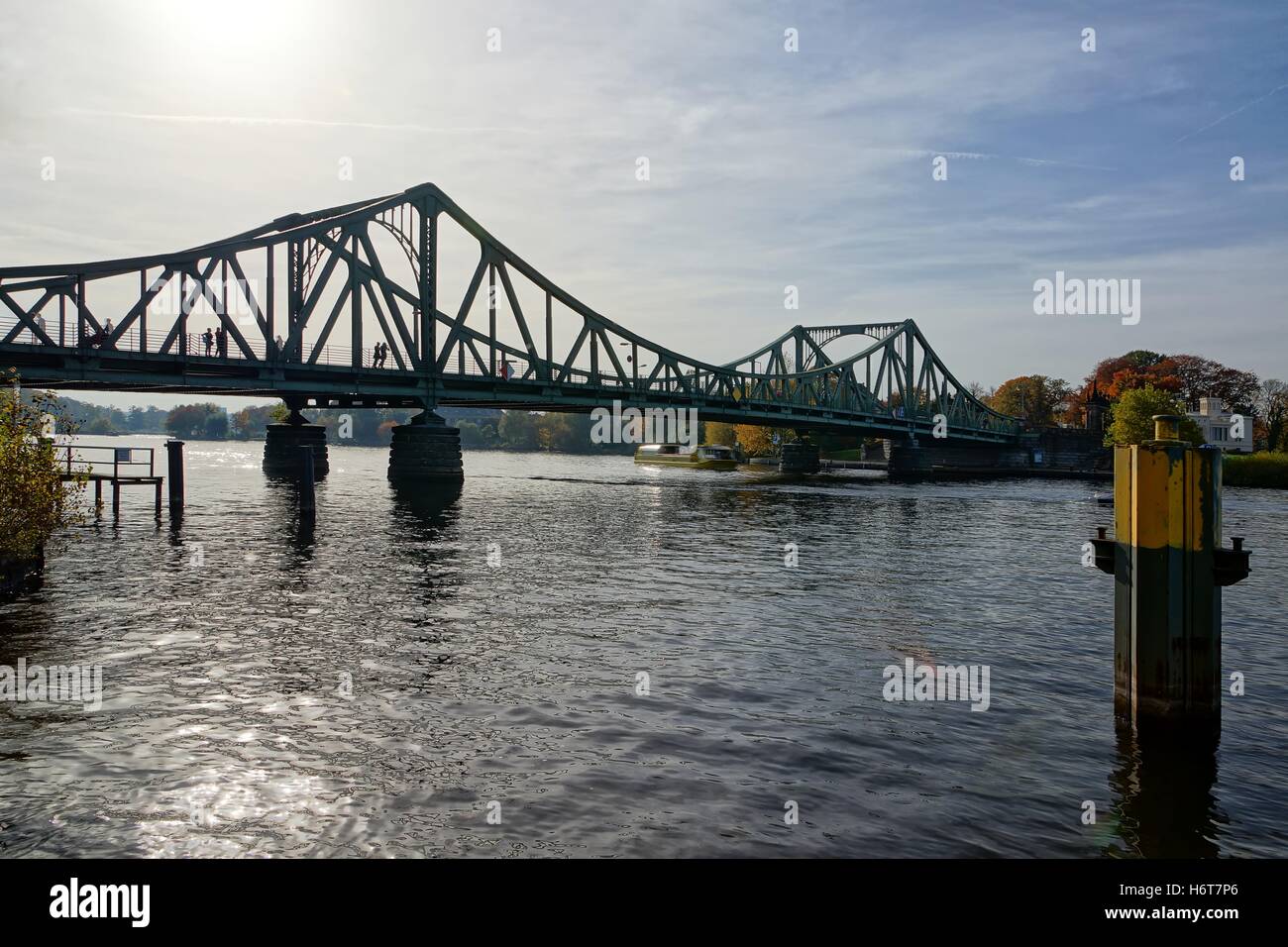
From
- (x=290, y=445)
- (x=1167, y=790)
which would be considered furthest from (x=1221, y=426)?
(x=1167, y=790)

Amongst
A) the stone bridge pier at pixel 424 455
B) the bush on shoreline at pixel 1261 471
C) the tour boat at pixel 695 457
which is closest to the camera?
the stone bridge pier at pixel 424 455

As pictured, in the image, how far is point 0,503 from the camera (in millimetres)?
27328

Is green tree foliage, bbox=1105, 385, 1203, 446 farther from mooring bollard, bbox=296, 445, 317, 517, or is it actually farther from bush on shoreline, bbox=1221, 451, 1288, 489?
mooring bollard, bbox=296, 445, 317, 517

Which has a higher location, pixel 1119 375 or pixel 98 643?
pixel 1119 375

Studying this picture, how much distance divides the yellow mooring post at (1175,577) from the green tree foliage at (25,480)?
2768 centimetres

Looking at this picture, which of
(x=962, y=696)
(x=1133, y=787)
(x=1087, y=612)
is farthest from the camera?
(x=1087, y=612)

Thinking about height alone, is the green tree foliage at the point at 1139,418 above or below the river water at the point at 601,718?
above

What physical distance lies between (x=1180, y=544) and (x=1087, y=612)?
1345cm

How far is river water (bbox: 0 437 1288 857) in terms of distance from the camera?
11219 millimetres

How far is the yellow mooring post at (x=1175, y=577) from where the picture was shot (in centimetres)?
1378

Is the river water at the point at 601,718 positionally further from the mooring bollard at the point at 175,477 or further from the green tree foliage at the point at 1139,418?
the green tree foliage at the point at 1139,418

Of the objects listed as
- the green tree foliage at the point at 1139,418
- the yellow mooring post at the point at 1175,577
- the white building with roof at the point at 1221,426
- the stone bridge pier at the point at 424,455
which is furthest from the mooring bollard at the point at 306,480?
the white building with roof at the point at 1221,426
